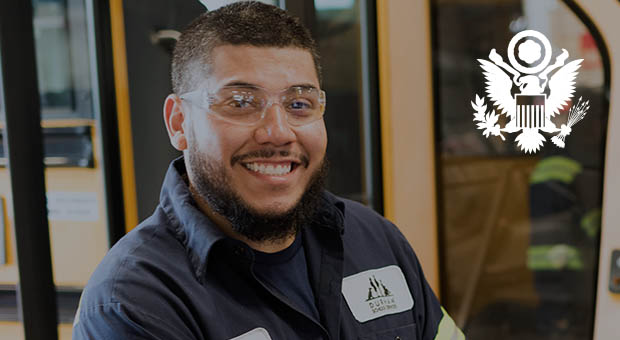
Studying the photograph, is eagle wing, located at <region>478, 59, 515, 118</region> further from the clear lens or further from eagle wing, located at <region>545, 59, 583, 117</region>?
the clear lens

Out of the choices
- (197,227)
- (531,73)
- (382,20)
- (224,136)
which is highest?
(382,20)

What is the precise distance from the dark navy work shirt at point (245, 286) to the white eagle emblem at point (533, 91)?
1.29 ft

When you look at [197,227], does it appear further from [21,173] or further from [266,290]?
[21,173]

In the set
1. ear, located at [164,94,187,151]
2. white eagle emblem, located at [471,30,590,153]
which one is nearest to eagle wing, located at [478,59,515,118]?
white eagle emblem, located at [471,30,590,153]

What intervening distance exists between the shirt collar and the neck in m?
0.04

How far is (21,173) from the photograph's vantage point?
1296mm

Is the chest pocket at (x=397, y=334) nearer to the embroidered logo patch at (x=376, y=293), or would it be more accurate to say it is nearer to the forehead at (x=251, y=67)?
the embroidered logo patch at (x=376, y=293)

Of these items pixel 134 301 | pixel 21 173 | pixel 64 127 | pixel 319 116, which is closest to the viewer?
pixel 134 301

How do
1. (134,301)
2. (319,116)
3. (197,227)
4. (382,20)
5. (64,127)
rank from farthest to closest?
(64,127) → (382,20) → (319,116) → (197,227) → (134,301)

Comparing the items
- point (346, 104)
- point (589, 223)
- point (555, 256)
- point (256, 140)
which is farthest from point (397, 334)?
point (555, 256)

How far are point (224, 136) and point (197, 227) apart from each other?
18cm

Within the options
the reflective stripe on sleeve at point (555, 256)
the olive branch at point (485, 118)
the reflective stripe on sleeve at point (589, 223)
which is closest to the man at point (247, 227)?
the olive branch at point (485, 118)

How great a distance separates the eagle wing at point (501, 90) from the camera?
1.37 meters

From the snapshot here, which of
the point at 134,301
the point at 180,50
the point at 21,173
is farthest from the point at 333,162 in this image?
the point at 134,301
